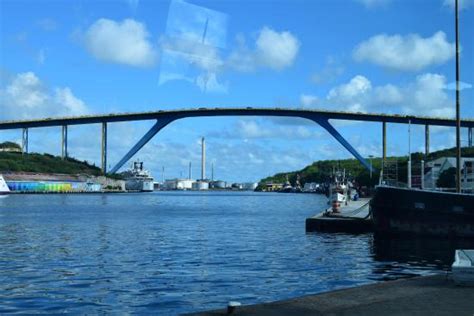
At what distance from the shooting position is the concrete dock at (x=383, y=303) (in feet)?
34.5

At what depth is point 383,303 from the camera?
11.2 metres

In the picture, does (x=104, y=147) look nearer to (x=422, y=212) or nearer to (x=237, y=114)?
(x=237, y=114)

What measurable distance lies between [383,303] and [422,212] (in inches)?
857

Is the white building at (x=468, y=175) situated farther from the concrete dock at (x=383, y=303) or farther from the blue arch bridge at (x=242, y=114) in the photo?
the blue arch bridge at (x=242, y=114)

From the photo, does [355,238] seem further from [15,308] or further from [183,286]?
[15,308]

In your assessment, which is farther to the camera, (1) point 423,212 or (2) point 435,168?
(2) point 435,168

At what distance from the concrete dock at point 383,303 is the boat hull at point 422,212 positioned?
17948 millimetres

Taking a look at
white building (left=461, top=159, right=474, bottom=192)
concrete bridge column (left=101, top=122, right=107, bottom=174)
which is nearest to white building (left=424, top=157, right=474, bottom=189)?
white building (left=461, top=159, right=474, bottom=192)

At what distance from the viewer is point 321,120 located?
144m

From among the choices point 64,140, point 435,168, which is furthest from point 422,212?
point 64,140

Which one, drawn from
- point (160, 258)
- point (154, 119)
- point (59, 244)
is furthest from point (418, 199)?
point (154, 119)

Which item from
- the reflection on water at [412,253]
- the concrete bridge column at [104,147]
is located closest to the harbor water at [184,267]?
the reflection on water at [412,253]

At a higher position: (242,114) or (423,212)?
(242,114)

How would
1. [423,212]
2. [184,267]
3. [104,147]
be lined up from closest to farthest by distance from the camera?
[184,267]
[423,212]
[104,147]
